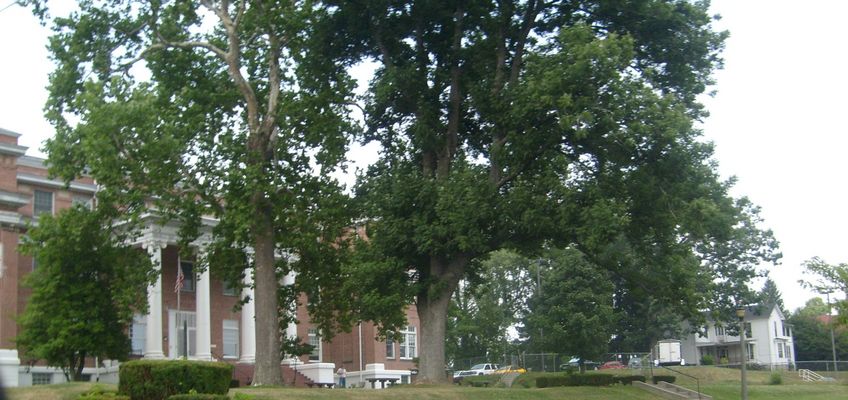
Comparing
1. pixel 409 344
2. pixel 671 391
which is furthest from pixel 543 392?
pixel 409 344

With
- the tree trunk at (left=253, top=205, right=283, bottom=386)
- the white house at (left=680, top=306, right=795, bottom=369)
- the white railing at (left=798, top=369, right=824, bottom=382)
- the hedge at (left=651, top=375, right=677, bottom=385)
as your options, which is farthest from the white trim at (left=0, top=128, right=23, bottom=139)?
the white house at (left=680, top=306, right=795, bottom=369)

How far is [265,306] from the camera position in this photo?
30.7m

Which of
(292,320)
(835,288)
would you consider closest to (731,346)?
(835,288)

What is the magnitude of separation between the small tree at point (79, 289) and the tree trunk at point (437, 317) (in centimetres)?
975

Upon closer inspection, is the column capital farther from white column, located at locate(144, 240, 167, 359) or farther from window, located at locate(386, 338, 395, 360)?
window, located at locate(386, 338, 395, 360)

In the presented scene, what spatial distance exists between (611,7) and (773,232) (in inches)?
1761

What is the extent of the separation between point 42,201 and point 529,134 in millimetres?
27986

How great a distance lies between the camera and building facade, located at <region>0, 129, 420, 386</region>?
40.8 metres

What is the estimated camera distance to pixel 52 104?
3002cm

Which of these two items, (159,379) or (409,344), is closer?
(159,379)

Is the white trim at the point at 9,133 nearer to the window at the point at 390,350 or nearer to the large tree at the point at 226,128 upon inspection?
the large tree at the point at 226,128

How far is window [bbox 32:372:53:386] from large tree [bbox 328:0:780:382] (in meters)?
20.7

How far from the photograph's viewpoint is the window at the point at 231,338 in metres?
53.9

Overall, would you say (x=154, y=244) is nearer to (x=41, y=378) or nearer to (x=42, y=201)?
(x=42, y=201)
